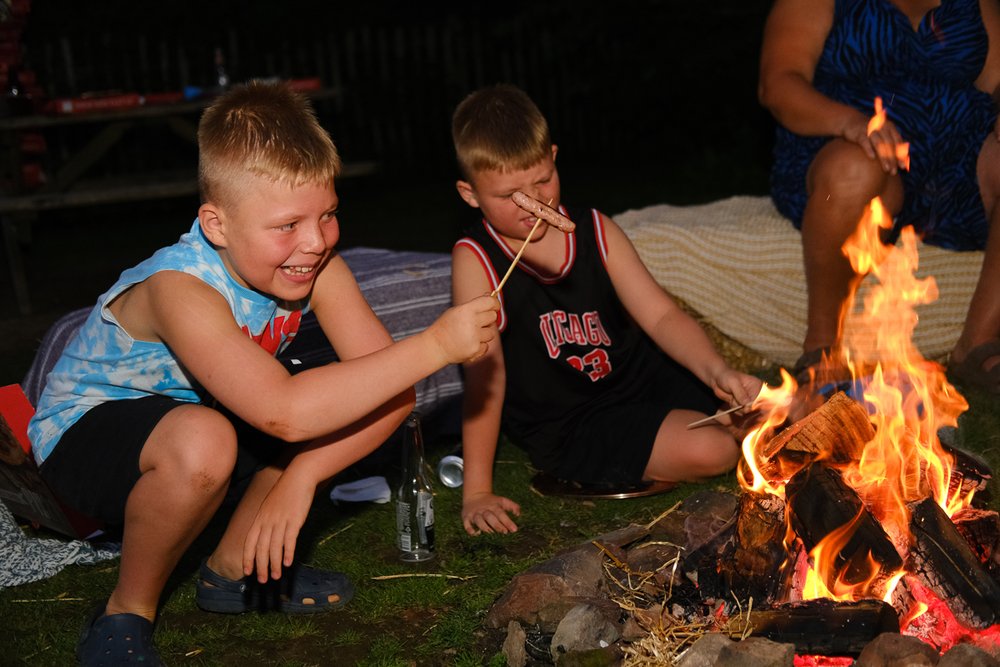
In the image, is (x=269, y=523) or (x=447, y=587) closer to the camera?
(x=269, y=523)

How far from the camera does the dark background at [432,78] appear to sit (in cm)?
1142

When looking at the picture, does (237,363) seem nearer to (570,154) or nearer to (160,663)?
(160,663)

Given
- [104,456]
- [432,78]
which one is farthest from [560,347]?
[432,78]

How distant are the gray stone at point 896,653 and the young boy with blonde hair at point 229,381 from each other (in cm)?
110

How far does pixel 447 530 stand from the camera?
3469 mm

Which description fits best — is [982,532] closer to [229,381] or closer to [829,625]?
[829,625]

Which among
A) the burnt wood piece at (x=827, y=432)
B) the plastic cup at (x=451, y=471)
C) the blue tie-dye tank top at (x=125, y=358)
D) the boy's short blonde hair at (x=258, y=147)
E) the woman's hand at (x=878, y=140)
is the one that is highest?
Result: the boy's short blonde hair at (x=258, y=147)

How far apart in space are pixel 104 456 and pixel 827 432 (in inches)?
72.5

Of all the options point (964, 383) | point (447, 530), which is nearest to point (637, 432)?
point (447, 530)

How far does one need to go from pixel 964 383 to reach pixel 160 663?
330 centimetres

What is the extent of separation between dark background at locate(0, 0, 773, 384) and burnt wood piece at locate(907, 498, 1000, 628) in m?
7.87

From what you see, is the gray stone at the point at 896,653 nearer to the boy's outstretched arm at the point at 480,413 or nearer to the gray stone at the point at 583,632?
the gray stone at the point at 583,632

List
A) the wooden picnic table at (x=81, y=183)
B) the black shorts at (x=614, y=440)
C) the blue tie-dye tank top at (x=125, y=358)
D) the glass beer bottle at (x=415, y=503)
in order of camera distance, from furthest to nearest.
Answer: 1. the wooden picnic table at (x=81, y=183)
2. the black shorts at (x=614, y=440)
3. the glass beer bottle at (x=415, y=503)
4. the blue tie-dye tank top at (x=125, y=358)

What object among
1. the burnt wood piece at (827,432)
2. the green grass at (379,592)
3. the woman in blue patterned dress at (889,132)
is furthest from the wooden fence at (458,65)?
the burnt wood piece at (827,432)
